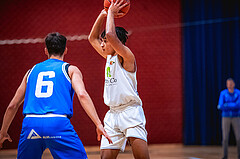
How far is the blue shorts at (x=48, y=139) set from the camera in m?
2.11

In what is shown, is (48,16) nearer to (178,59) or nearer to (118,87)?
(178,59)

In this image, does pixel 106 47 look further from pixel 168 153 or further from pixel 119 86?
pixel 168 153

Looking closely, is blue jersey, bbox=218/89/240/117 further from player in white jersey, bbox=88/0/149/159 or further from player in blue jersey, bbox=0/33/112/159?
player in blue jersey, bbox=0/33/112/159

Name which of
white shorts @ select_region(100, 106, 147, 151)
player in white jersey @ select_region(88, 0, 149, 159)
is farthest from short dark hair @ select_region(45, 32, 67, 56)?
white shorts @ select_region(100, 106, 147, 151)

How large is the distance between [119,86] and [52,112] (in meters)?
0.84

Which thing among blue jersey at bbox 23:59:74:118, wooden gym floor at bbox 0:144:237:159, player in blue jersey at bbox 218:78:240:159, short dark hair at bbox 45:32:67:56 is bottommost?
wooden gym floor at bbox 0:144:237:159

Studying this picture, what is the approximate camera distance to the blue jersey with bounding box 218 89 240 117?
20.0 feet

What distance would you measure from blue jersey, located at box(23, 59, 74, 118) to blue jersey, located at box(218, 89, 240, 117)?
462cm

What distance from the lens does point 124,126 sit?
2756mm

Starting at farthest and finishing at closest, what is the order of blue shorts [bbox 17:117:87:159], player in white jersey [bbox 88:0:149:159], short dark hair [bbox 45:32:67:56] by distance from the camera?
1. player in white jersey [bbox 88:0:149:159]
2. short dark hair [bbox 45:32:67:56]
3. blue shorts [bbox 17:117:87:159]

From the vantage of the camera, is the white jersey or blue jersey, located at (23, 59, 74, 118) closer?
blue jersey, located at (23, 59, 74, 118)

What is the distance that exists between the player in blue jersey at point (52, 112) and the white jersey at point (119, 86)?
0.63 meters

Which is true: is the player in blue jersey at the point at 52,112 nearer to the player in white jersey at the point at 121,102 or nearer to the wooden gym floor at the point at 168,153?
the player in white jersey at the point at 121,102

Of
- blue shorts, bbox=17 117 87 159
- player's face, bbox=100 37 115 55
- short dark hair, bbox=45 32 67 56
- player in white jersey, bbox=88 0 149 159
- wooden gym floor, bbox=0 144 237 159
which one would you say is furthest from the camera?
wooden gym floor, bbox=0 144 237 159
